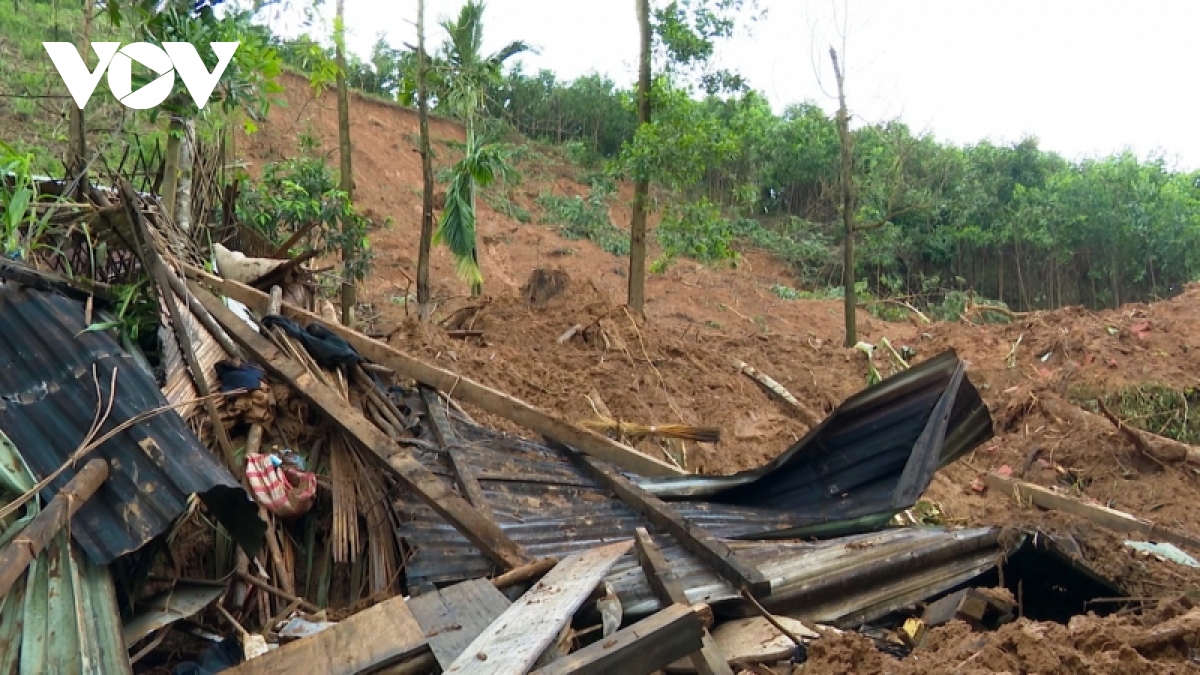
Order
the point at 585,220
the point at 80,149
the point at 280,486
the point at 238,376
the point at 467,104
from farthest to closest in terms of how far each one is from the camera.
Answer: the point at 585,220 → the point at 467,104 → the point at 80,149 → the point at 238,376 → the point at 280,486

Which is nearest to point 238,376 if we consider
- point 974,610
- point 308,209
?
point 974,610

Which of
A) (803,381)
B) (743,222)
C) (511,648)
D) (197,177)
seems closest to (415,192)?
(743,222)

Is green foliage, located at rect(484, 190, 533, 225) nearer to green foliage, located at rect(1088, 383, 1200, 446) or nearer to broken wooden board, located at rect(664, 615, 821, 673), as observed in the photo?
green foliage, located at rect(1088, 383, 1200, 446)

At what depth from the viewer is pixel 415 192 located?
1058 inches

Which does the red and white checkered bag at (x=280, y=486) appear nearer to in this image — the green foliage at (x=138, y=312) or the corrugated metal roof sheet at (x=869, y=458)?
the green foliage at (x=138, y=312)

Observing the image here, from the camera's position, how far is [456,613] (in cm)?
288

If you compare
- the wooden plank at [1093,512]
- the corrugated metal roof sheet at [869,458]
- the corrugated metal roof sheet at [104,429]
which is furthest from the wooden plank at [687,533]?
the wooden plank at [1093,512]

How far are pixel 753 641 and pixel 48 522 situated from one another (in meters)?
2.37

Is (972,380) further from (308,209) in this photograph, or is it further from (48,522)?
(48,522)

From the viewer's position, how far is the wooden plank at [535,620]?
7.84ft

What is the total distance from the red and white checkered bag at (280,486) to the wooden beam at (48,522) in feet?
2.95

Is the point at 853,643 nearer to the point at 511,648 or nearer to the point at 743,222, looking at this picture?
the point at 511,648

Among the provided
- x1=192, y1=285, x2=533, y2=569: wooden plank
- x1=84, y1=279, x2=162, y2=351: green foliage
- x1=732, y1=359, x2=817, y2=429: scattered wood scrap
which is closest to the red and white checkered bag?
x1=192, y1=285, x2=533, y2=569: wooden plank

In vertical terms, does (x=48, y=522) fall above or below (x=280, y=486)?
above
